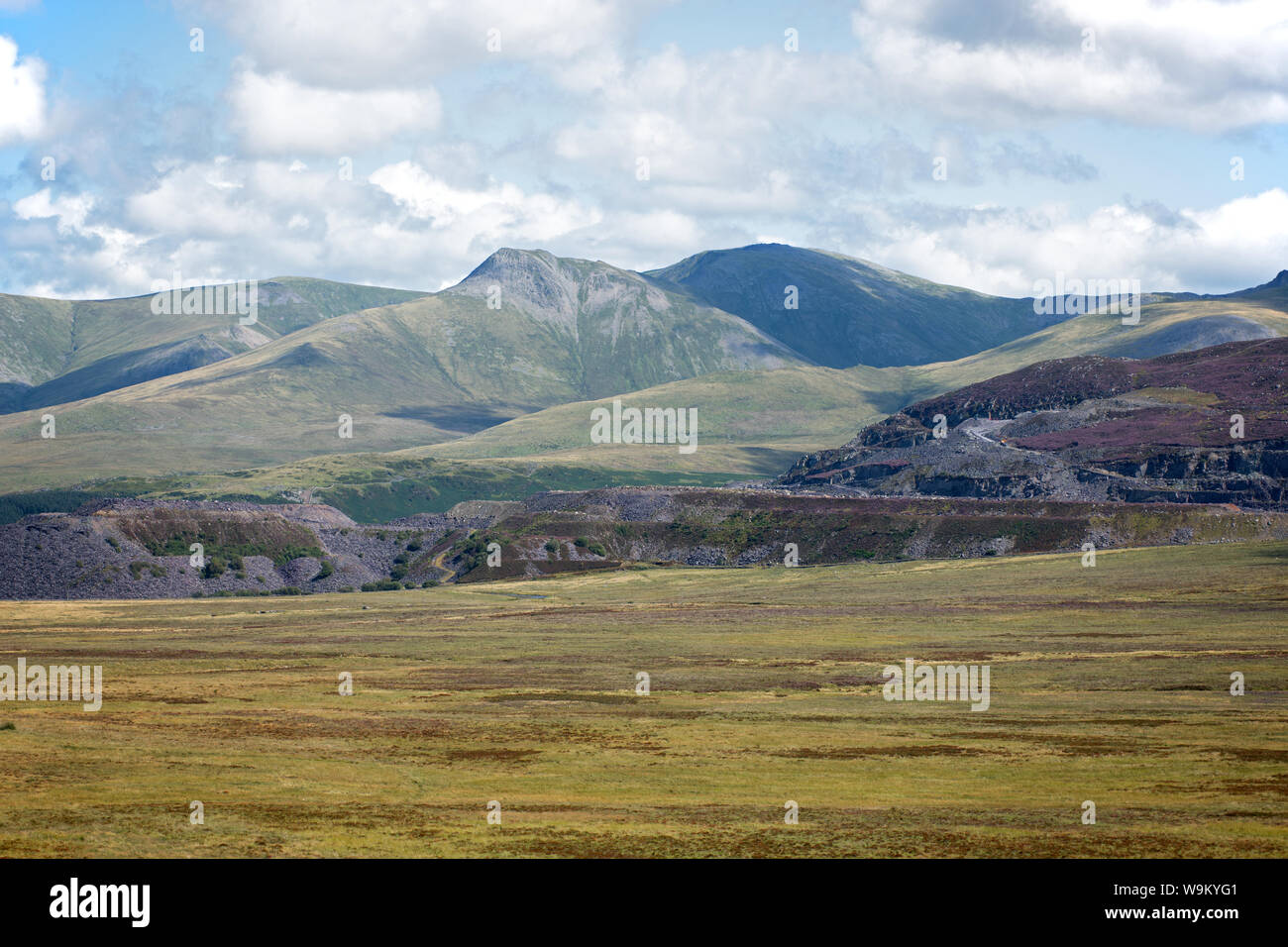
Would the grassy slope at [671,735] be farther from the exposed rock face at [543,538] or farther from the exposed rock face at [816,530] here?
the exposed rock face at [816,530]

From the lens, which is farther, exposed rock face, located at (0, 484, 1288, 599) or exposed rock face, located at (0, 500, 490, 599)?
exposed rock face, located at (0, 484, 1288, 599)

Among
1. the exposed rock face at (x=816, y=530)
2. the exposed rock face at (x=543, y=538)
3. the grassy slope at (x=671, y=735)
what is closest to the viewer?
the grassy slope at (x=671, y=735)

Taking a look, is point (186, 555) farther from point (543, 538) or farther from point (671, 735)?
point (671, 735)

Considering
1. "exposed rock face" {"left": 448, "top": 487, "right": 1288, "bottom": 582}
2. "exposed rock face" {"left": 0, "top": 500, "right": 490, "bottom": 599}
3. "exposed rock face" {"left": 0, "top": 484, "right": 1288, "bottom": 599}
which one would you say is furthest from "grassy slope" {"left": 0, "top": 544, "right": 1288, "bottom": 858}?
"exposed rock face" {"left": 448, "top": 487, "right": 1288, "bottom": 582}

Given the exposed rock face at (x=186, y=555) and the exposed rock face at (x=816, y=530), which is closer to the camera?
the exposed rock face at (x=186, y=555)

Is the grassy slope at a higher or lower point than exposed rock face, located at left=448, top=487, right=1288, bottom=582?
lower

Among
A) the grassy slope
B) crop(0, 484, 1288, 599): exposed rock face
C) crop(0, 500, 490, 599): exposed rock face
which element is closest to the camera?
the grassy slope

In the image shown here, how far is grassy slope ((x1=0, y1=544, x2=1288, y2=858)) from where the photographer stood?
41344 mm

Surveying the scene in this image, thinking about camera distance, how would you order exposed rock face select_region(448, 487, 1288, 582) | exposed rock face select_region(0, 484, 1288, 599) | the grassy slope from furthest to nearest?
exposed rock face select_region(448, 487, 1288, 582), exposed rock face select_region(0, 484, 1288, 599), the grassy slope

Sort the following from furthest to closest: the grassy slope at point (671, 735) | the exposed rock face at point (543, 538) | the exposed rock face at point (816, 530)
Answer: the exposed rock face at point (816, 530), the exposed rock face at point (543, 538), the grassy slope at point (671, 735)

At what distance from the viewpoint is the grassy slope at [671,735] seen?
136ft

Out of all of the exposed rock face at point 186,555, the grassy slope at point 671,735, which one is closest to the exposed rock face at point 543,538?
the exposed rock face at point 186,555

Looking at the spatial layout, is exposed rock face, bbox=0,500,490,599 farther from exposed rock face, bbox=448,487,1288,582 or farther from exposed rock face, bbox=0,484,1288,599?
exposed rock face, bbox=448,487,1288,582
